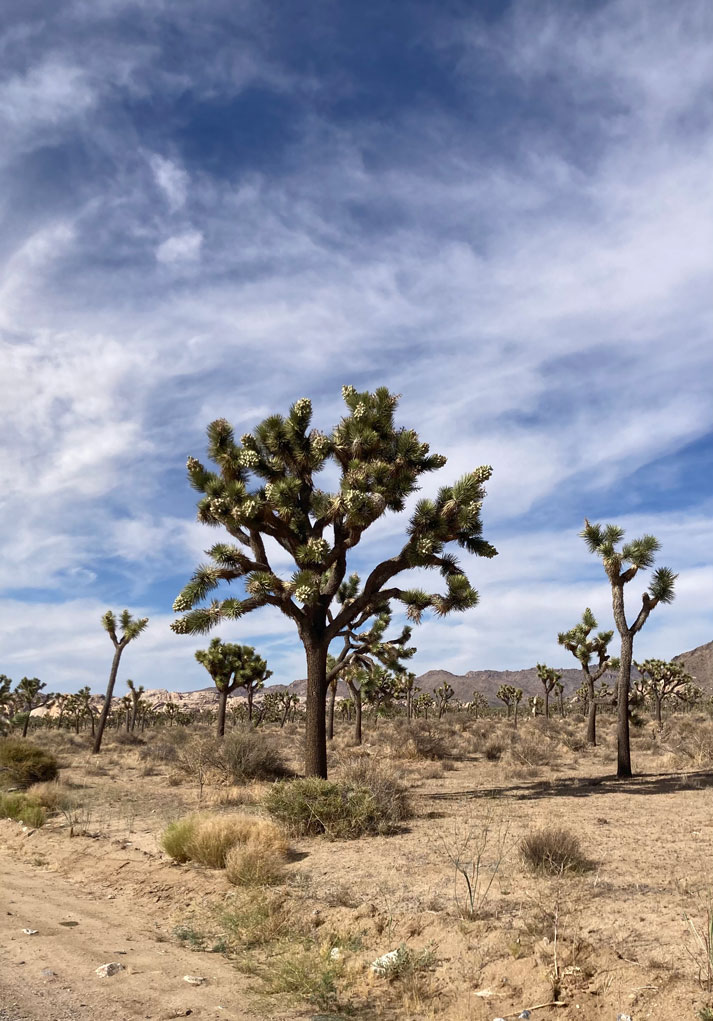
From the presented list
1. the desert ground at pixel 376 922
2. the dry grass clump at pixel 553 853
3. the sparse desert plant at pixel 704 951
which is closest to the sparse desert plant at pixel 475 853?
the desert ground at pixel 376 922

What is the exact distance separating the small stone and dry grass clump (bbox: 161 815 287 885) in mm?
2425

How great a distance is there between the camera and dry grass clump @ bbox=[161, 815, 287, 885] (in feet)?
27.2

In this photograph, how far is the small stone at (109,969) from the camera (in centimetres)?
563

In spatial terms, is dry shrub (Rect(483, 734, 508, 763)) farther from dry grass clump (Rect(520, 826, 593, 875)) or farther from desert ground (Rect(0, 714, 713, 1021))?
dry grass clump (Rect(520, 826, 593, 875))

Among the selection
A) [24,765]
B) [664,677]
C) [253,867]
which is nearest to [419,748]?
[24,765]

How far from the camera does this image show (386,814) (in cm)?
1102

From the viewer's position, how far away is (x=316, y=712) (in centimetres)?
1516

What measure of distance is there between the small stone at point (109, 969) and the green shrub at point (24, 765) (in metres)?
12.8

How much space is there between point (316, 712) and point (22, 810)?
19.4 feet

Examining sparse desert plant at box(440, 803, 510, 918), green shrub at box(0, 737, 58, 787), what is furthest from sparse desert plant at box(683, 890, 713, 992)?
green shrub at box(0, 737, 58, 787)

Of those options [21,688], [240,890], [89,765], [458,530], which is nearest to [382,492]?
[458,530]

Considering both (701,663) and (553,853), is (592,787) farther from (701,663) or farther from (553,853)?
(701,663)

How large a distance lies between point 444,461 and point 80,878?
35.1 feet

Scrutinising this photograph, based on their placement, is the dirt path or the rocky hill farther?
the rocky hill
